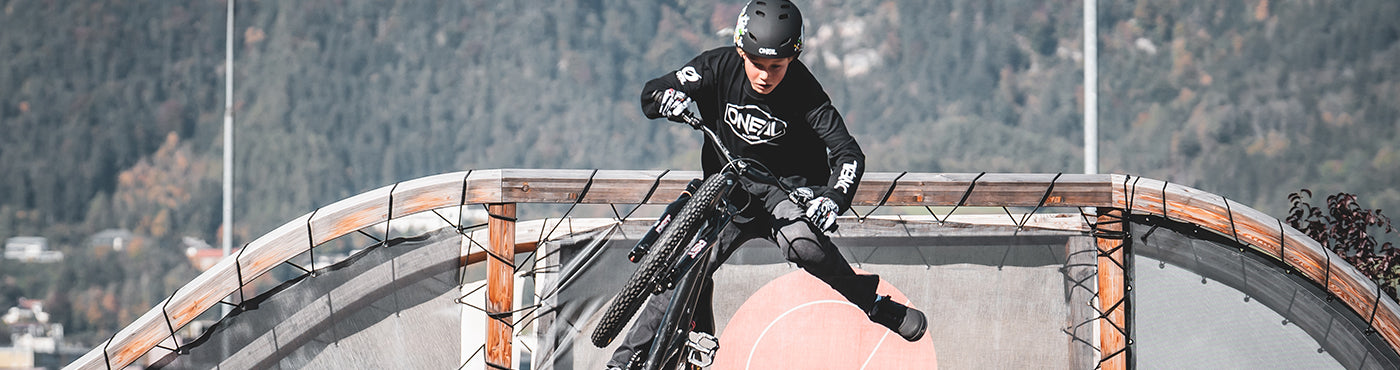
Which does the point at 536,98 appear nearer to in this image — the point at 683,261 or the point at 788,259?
the point at 788,259

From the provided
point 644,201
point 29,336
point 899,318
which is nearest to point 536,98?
point 29,336

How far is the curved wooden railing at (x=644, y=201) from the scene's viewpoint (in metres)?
6.44

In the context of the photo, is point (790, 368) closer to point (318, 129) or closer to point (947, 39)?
point (947, 39)

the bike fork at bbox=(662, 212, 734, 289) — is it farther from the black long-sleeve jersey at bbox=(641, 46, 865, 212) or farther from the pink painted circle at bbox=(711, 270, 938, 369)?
the pink painted circle at bbox=(711, 270, 938, 369)

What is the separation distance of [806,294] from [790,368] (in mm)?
413

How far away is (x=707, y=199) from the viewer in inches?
223

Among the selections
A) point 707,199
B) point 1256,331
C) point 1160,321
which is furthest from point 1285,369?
point 707,199

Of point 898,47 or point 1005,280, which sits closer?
point 1005,280

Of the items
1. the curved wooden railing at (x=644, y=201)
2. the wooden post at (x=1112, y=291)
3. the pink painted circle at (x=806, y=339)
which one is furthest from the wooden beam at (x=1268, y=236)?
the pink painted circle at (x=806, y=339)

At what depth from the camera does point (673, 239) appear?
5.60 meters

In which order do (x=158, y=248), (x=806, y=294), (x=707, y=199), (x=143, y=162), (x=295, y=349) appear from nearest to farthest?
(x=707, y=199)
(x=295, y=349)
(x=806, y=294)
(x=158, y=248)
(x=143, y=162)

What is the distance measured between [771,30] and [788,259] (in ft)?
3.51

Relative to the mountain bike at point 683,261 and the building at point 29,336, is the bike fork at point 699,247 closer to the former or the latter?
the mountain bike at point 683,261

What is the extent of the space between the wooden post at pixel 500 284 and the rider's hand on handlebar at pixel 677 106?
4.17ft
